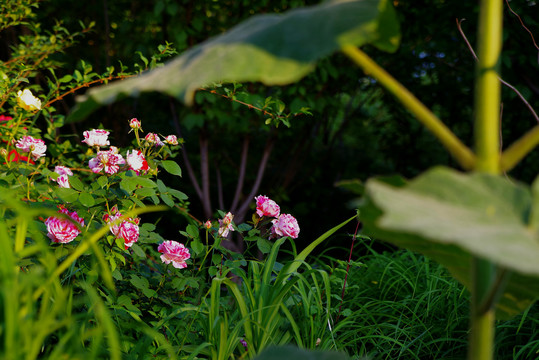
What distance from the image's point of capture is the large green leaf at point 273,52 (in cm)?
61

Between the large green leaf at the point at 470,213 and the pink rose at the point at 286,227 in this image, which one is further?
the pink rose at the point at 286,227

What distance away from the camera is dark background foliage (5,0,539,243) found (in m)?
3.78

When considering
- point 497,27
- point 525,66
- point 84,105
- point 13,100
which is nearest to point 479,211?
point 497,27

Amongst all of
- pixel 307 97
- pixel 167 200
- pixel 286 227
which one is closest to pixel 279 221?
pixel 286 227

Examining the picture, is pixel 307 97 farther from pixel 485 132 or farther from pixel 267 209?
pixel 485 132

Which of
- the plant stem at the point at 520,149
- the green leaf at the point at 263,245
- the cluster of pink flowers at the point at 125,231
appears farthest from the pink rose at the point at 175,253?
the plant stem at the point at 520,149

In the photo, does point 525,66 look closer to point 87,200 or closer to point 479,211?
point 87,200

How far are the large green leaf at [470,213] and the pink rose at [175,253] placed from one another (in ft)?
4.36

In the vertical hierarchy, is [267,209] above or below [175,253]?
above

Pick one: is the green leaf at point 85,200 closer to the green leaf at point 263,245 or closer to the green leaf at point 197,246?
the green leaf at point 197,246

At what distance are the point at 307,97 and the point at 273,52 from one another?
331cm

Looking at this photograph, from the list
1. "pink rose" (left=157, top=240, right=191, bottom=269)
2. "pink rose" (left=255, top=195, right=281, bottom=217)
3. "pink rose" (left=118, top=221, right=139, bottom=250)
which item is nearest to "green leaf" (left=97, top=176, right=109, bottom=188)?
"pink rose" (left=118, top=221, right=139, bottom=250)

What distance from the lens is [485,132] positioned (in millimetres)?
672

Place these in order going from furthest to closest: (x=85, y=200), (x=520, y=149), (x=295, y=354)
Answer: (x=85, y=200) → (x=295, y=354) → (x=520, y=149)
